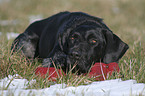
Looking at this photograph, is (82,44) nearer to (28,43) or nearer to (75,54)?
(75,54)

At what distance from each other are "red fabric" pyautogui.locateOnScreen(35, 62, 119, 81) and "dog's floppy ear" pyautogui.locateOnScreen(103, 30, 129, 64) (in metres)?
0.15

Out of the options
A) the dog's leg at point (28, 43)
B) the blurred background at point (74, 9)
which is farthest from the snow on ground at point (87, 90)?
the blurred background at point (74, 9)

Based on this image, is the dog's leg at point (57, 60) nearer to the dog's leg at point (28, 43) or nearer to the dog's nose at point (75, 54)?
the dog's nose at point (75, 54)

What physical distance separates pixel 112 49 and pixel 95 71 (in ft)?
1.96

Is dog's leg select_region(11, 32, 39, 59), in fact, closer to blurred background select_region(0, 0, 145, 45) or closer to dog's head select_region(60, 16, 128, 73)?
dog's head select_region(60, 16, 128, 73)

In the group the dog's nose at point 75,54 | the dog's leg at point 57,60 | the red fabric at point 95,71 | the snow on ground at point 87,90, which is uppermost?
the dog's nose at point 75,54

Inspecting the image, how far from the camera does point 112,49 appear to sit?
12.5ft

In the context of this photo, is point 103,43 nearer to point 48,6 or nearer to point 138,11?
point 48,6

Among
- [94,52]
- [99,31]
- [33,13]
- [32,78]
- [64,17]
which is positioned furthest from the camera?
[33,13]

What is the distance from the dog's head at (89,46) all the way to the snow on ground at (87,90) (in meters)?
0.54

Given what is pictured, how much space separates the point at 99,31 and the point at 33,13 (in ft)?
29.7

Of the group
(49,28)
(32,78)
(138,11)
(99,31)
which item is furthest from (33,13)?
(32,78)

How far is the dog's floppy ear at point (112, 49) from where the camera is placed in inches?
149

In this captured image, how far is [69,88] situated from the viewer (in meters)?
2.69
